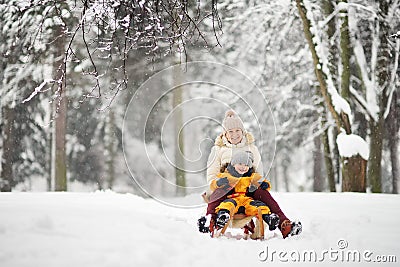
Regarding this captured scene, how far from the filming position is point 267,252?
3.59 meters

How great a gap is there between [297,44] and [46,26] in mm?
6678

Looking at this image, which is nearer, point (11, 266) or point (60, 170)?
point (11, 266)

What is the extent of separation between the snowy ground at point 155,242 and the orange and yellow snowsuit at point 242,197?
1.08 ft

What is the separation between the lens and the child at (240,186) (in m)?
4.38

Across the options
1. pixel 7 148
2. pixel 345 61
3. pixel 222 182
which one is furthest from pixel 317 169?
pixel 222 182

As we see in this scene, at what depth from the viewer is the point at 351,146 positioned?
789 centimetres

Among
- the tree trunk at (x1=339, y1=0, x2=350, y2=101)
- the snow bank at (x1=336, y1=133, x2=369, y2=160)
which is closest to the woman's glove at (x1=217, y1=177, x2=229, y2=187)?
the snow bank at (x1=336, y1=133, x2=369, y2=160)

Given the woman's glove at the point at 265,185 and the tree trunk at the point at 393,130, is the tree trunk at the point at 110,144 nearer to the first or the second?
the tree trunk at the point at 393,130

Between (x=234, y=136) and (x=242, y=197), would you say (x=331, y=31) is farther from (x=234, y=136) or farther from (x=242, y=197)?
(x=242, y=197)

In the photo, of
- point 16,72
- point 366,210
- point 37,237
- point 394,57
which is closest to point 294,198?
point 366,210

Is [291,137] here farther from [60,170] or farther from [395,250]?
[395,250]

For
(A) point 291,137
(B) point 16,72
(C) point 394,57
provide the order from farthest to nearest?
(A) point 291,137 → (B) point 16,72 → (C) point 394,57

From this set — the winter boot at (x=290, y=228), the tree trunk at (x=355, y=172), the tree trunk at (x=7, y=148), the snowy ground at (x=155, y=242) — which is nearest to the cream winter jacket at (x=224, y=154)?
the winter boot at (x=290, y=228)

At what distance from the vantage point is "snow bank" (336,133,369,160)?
7895 mm
